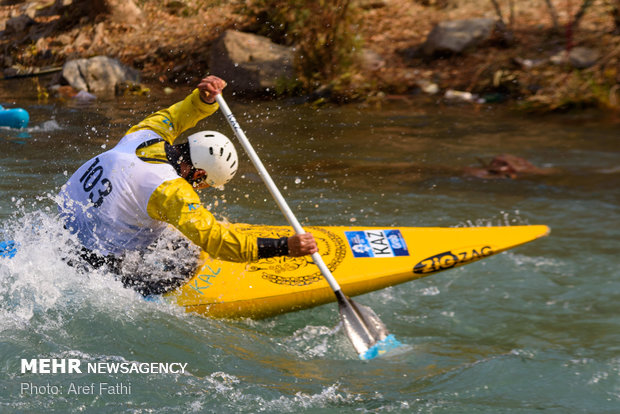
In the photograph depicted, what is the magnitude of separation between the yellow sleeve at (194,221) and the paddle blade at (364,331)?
78 centimetres

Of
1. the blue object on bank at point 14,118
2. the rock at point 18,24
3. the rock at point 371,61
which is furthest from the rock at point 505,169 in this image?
the rock at point 18,24

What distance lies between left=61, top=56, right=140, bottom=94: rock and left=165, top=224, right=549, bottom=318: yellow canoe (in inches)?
289

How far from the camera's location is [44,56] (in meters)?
13.0

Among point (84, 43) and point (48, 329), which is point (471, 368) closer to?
point (48, 329)

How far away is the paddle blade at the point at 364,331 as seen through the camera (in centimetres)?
418

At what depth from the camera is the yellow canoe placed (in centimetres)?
440

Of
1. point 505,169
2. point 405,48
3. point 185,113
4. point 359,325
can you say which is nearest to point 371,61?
point 405,48

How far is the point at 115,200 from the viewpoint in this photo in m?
3.86

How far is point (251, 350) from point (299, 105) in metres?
6.18

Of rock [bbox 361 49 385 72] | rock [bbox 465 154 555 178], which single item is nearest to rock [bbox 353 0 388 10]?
rock [bbox 361 49 385 72]

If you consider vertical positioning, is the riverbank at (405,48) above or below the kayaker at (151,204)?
below

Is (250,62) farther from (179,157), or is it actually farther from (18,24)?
(179,157)

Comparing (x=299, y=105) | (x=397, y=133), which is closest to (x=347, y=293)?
(x=397, y=133)

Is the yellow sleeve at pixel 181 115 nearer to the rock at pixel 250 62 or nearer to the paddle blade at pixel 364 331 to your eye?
the paddle blade at pixel 364 331
